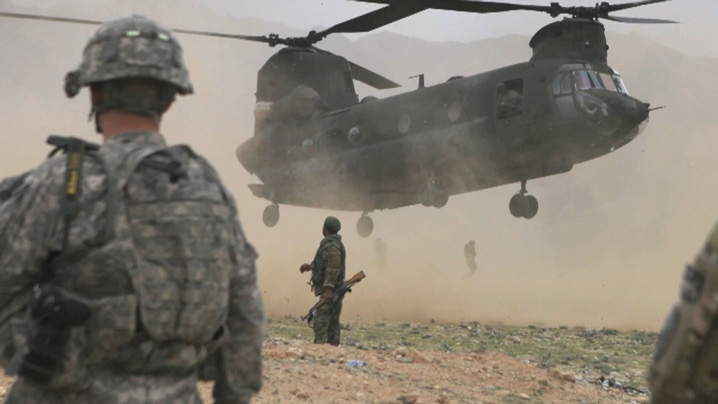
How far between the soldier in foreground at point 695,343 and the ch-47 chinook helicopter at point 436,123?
11.3 metres

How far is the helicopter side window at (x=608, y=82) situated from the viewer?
568 inches

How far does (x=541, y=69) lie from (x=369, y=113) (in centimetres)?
342

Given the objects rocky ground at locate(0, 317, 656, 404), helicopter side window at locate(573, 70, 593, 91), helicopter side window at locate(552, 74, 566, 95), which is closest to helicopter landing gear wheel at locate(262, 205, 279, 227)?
rocky ground at locate(0, 317, 656, 404)

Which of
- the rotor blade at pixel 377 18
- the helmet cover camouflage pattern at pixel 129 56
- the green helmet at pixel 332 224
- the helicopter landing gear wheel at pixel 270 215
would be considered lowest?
the helmet cover camouflage pattern at pixel 129 56

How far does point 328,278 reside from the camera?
11.2m

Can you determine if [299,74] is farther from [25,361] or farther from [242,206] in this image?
[25,361]

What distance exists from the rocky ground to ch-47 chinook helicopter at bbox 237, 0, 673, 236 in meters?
2.45

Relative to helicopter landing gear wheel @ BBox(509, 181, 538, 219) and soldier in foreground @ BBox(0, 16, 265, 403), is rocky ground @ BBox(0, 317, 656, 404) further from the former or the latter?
soldier in foreground @ BBox(0, 16, 265, 403)

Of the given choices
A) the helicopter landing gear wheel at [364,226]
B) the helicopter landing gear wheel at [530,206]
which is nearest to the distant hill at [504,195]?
the helicopter landing gear wheel at [364,226]

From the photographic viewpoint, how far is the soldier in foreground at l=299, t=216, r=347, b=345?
36.7 feet

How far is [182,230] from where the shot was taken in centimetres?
275

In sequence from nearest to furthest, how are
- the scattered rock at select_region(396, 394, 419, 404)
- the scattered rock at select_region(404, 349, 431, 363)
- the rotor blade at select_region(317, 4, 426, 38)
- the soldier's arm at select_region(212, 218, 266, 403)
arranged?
the soldier's arm at select_region(212, 218, 266, 403) < the scattered rock at select_region(396, 394, 419, 404) < the scattered rock at select_region(404, 349, 431, 363) < the rotor blade at select_region(317, 4, 426, 38)

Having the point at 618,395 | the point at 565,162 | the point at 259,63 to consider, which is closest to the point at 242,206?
the point at 565,162

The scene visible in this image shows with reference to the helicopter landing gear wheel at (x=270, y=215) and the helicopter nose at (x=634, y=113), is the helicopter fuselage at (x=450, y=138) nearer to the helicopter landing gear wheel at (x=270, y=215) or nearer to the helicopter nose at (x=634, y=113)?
the helicopter nose at (x=634, y=113)
